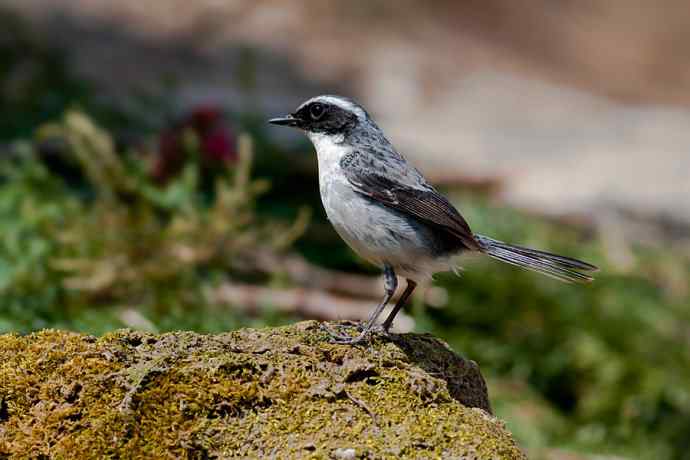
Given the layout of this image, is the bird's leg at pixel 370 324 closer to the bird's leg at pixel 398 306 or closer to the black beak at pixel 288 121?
the bird's leg at pixel 398 306

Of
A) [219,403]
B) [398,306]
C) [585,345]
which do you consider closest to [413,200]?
[398,306]

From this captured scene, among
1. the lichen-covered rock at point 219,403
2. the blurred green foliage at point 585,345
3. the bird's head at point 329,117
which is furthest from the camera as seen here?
the blurred green foliage at point 585,345

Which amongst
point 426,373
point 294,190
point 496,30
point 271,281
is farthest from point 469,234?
point 496,30

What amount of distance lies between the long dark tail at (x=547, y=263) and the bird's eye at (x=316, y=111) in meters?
0.95

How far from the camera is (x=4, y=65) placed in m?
9.34

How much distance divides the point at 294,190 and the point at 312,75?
17.1 feet

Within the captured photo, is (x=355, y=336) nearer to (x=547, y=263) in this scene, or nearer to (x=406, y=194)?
(x=406, y=194)

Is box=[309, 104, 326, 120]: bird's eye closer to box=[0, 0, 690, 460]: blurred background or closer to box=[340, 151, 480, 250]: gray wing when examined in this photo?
box=[340, 151, 480, 250]: gray wing

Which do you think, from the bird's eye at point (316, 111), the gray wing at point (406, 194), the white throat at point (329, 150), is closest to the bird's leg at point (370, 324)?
the gray wing at point (406, 194)

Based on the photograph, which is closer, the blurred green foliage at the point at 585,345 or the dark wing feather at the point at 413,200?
the dark wing feather at the point at 413,200

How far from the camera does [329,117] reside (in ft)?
14.0

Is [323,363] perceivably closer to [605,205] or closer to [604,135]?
[605,205]

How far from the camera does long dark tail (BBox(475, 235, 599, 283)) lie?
12.8 ft

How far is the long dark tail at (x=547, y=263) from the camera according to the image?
3906 mm
